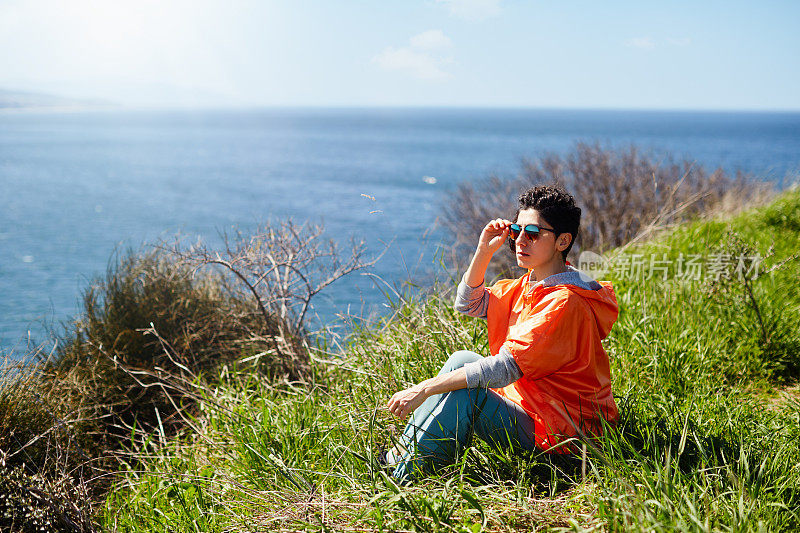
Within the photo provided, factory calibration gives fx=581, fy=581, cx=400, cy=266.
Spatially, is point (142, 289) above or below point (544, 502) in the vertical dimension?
below

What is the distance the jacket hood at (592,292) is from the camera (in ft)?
7.69

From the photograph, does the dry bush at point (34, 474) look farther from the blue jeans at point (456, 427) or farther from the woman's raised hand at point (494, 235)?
the woman's raised hand at point (494, 235)

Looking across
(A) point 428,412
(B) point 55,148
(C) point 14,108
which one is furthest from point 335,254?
(C) point 14,108

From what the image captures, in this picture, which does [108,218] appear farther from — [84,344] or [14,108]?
[14,108]

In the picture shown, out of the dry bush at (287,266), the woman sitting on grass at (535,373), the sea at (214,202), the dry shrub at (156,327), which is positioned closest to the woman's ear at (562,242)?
the woman sitting on grass at (535,373)

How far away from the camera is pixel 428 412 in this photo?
8.23ft

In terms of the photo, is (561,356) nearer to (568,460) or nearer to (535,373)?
(535,373)

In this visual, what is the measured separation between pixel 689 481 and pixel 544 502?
53 cm

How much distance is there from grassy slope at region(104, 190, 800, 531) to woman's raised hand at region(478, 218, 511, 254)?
89 centimetres

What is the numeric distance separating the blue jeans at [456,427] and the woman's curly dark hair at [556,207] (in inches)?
28.8

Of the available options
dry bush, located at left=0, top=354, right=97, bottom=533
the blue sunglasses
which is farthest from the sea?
the blue sunglasses

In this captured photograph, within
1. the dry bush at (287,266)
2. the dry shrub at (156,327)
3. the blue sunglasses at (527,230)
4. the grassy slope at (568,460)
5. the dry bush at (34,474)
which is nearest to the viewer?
the grassy slope at (568,460)

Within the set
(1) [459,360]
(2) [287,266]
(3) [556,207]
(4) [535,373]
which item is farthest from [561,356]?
(2) [287,266]

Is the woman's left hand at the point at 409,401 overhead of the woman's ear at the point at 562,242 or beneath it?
beneath
